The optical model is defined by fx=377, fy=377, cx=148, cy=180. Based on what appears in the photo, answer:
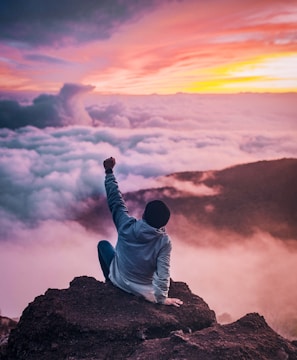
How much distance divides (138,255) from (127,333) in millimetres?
604

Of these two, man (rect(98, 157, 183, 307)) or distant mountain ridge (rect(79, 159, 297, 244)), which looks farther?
distant mountain ridge (rect(79, 159, 297, 244))

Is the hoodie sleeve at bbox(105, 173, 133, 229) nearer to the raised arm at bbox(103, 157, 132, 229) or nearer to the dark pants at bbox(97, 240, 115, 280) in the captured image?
the raised arm at bbox(103, 157, 132, 229)

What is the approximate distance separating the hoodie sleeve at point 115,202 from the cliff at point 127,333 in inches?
26.2

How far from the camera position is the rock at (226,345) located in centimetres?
250

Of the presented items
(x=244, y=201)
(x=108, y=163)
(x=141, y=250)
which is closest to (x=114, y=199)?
(x=108, y=163)

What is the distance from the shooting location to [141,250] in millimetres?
3088

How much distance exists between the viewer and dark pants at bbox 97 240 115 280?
3.55 meters

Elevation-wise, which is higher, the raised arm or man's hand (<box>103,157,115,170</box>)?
man's hand (<box>103,157,115,170</box>)

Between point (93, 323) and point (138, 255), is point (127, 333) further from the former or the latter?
point (138, 255)

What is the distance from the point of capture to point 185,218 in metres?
36.7

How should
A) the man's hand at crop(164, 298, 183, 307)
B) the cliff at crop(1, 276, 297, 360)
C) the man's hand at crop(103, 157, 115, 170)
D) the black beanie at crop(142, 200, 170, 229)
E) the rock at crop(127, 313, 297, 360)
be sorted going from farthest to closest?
the man's hand at crop(103, 157, 115, 170) → the man's hand at crop(164, 298, 183, 307) → the black beanie at crop(142, 200, 170, 229) → the cliff at crop(1, 276, 297, 360) → the rock at crop(127, 313, 297, 360)

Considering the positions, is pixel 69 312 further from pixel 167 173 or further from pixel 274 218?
pixel 167 173

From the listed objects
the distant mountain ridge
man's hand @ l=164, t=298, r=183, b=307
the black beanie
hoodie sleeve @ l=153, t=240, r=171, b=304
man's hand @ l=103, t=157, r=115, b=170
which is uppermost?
the distant mountain ridge

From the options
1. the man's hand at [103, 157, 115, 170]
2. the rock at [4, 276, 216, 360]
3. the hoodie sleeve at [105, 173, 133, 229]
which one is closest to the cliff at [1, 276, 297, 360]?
the rock at [4, 276, 216, 360]
